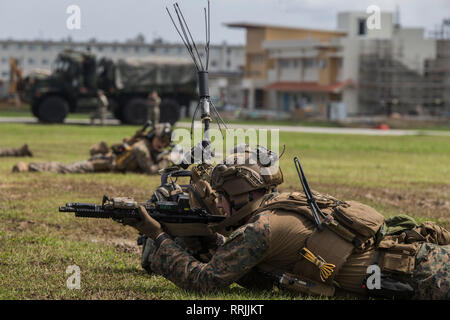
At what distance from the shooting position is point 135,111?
39.7m

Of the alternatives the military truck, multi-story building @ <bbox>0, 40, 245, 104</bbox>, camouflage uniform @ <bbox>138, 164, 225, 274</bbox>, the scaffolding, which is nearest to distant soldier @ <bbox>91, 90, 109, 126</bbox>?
the military truck

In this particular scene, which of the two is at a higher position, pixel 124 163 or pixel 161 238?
pixel 161 238

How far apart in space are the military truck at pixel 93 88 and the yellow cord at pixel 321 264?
34136 mm

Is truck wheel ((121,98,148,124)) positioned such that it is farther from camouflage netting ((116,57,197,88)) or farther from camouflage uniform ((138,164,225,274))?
camouflage uniform ((138,164,225,274))

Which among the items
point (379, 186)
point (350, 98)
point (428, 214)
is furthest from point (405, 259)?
point (350, 98)

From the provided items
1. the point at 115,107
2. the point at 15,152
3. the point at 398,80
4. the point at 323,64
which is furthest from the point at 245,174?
the point at 398,80

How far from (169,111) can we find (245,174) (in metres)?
34.4

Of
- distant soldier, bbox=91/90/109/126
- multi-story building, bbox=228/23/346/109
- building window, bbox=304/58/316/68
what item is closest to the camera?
distant soldier, bbox=91/90/109/126

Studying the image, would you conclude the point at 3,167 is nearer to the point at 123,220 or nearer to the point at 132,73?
the point at 123,220

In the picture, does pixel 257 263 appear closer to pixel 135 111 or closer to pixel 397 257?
pixel 397 257

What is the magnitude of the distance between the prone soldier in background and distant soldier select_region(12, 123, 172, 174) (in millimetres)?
8512

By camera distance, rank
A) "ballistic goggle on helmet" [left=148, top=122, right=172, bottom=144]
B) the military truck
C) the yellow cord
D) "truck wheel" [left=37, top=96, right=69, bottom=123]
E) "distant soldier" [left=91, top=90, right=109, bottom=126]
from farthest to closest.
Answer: the military truck, "truck wheel" [left=37, top=96, right=69, bottom=123], "distant soldier" [left=91, top=90, right=109, bottom=126], "ballistic goggle on helmet" [left=148, top=122, right=172, bottom=144], the yellow cord

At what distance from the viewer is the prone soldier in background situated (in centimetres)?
530
